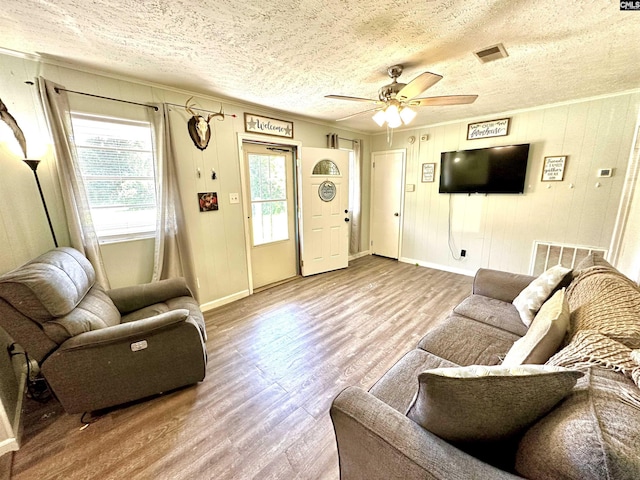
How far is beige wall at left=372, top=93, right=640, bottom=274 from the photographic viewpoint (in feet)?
9.29

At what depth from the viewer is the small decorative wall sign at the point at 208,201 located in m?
2.80

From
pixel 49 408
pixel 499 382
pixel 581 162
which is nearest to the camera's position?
pixel 499 382

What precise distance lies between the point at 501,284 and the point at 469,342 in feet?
2.76

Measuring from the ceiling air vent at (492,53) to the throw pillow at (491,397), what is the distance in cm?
216

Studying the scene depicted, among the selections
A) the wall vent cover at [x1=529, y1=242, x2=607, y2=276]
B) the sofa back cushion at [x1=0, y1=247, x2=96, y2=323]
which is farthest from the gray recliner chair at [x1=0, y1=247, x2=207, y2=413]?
the wall vent cover at [x1=529, y1=242, x2=607, y2=276]

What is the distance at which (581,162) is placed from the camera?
117 inches

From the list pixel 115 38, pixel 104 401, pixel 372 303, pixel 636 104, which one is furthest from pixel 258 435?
pixel 636 104

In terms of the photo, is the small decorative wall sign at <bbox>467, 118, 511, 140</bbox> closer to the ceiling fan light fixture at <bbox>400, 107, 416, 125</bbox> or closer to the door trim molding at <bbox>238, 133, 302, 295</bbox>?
the ceiling fan light fixture at <bbox>400, 107, 416, 125</bbox>

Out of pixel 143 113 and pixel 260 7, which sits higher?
pixel 260 7

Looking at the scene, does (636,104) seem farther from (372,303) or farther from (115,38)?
(115,38)

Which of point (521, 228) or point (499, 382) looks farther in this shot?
point (521, 228)

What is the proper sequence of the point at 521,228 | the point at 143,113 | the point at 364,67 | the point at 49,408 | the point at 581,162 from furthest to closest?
the point at 521,228, the point at 581,162, the point at 143,113, the point at 364,67, the point at 49,408

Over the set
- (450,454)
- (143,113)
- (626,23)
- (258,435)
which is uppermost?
(626,23)

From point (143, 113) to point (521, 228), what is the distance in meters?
4.71
